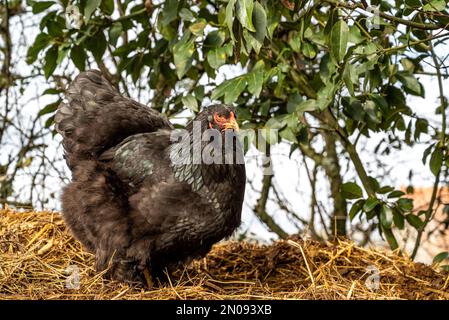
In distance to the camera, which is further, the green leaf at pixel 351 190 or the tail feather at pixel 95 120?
the green leaf at pixel 351 190

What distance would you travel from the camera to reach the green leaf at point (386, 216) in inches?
170

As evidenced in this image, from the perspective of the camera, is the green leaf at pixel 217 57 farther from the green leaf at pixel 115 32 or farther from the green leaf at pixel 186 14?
the green leaf at pixel 115 32

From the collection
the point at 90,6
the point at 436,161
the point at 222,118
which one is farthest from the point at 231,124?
the point at 436,161

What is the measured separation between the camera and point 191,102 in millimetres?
4414

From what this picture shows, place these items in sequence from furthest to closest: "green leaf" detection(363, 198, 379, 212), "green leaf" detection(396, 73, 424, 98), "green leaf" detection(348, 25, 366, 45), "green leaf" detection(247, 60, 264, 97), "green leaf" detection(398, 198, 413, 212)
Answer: "green leaf" detection(398, 198, 413, 212), "green leaf" detection(363, 198, 379, 212), "green leaf" detection(396, 73, 424, 98), "green leaf" detection(247, 60, 264, 97), "green leaf" detection(348, 25, 366, 45)

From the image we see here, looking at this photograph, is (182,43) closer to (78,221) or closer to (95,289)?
(78,221)

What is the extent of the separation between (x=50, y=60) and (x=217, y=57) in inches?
54.5

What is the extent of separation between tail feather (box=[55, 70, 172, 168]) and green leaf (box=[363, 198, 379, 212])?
56.3 inches

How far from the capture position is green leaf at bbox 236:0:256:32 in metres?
2.71

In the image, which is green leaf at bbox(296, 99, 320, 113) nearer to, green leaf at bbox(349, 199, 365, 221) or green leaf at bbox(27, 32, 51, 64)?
green leaf at bbox(349, 199, 365, 221)

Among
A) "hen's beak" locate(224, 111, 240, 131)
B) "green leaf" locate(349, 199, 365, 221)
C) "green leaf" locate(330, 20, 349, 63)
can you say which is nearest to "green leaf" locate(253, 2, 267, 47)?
"green leaf" locate(330, 20, 349, 63)

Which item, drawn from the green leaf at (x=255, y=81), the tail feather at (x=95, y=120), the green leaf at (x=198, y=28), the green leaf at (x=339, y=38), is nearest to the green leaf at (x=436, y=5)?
the green leaf at (x=339, y=38)

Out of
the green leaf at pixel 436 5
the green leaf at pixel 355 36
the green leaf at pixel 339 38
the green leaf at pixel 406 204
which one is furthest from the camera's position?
the green leaf at pixel 406 204

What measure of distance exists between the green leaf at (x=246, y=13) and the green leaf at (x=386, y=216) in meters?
2.06
